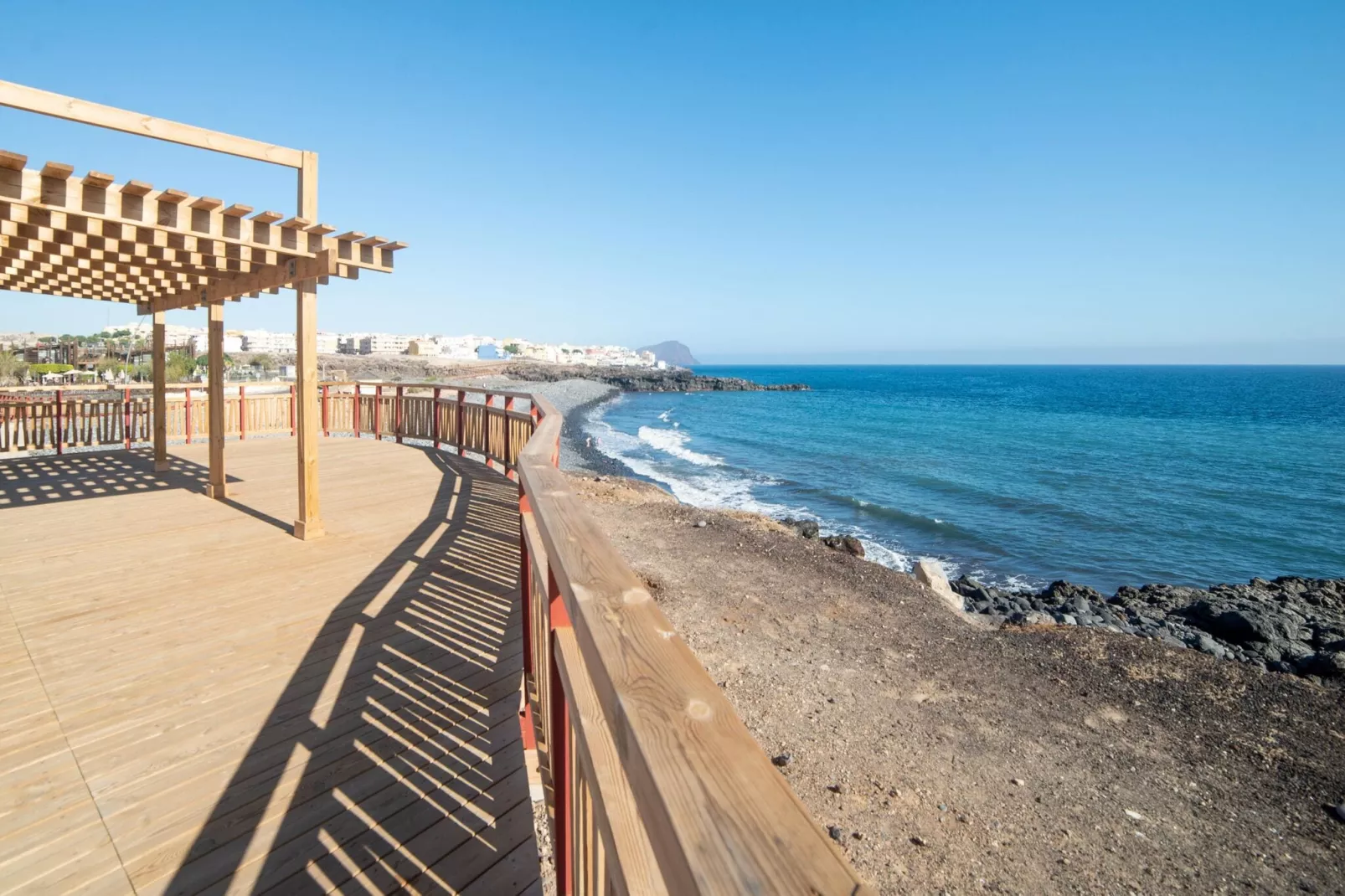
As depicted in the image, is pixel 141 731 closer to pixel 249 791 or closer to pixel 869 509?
pixel 249 791

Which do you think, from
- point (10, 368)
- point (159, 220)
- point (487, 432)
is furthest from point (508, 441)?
point (10, 368)

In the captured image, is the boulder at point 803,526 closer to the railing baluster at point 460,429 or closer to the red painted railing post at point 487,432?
the red painted railing post at point 487,432

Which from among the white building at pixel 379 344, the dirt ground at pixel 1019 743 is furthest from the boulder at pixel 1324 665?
the white building at pixel 379 344

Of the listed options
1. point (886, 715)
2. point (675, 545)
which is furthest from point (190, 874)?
point (675, 545)

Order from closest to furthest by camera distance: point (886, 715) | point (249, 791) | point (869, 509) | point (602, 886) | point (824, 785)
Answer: point (602, 886)
point (249, 791)
point (824, 785)
point (886, 715)
point (869, 509)

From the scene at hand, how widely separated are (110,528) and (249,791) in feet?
16.8

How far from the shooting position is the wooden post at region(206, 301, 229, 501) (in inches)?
288

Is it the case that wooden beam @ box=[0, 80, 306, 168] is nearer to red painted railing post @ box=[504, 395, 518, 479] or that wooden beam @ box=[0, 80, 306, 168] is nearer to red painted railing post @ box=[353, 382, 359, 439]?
red painted railing post @ box=[504, 395, 518, 479]

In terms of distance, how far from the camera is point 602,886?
49.5 inches

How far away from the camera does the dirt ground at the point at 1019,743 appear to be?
13.7 feet

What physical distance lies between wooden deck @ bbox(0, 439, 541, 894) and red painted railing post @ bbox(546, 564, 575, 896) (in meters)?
0.68

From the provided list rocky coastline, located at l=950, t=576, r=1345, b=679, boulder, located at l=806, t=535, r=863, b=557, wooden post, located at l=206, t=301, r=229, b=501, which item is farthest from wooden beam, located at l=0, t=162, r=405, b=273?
rocky coastline, located at l=950, t=576, r=1345, b=679

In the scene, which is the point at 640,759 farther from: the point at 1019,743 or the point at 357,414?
the point at 357,414

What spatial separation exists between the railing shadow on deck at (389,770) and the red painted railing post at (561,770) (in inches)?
27.4
